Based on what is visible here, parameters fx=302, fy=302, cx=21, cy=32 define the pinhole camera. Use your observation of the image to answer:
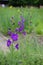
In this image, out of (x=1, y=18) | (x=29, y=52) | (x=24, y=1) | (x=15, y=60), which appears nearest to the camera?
(x=15, y=60)

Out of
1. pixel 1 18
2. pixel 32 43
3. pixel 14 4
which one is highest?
pixel 32 43

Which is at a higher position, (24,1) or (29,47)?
(29,47)

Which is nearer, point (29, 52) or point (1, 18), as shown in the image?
point (29, 52)

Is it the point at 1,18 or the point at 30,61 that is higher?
the point at 30,61

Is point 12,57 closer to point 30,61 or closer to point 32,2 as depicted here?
point 30,61

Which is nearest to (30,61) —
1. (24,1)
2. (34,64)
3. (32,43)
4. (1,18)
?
Answer: (34,64)

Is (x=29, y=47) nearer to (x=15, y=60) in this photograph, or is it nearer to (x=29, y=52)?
(x=29, y=52)

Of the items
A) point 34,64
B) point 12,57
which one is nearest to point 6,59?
point 12,57

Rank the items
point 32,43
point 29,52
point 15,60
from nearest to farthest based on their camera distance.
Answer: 1. point 15,60
2. point 29,52
3. point 32,43

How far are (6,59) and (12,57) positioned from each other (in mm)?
125

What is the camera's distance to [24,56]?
4.39m

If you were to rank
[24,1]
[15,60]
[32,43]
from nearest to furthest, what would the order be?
1. [15,60]
2. [32,43]
3. [24,1]

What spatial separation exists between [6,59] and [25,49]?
484mm

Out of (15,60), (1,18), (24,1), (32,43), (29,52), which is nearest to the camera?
(15,60)
